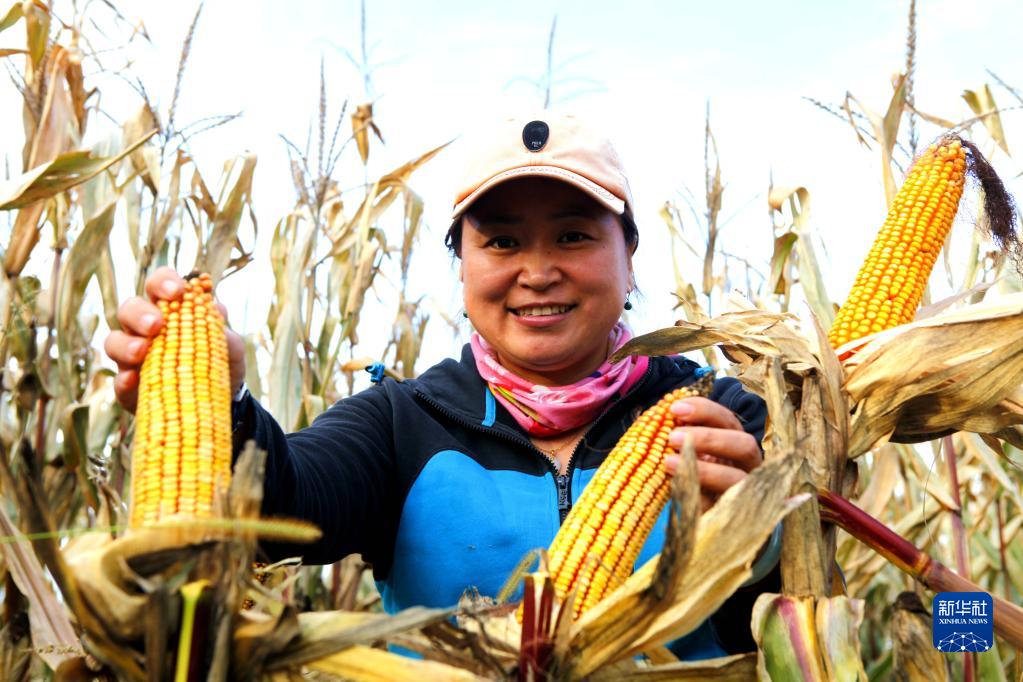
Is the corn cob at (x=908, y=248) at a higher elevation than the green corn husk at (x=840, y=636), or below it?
higher

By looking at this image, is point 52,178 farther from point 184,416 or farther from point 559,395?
point 559,395

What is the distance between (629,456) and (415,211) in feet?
10.5

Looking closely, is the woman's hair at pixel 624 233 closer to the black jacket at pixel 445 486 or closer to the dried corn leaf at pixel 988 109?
the black jacket at pixel 445 486

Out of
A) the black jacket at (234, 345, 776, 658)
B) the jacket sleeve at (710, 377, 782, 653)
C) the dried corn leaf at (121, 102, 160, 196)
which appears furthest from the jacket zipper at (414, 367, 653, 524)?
the dried corn leaf at (121, 102, 160, 196)

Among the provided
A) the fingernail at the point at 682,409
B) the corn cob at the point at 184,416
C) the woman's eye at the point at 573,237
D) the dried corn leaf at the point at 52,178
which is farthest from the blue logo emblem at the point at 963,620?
the dried corn leaf at the point at 52,178

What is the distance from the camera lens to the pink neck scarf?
2.38 metres

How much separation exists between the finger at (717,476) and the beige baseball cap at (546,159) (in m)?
0.87

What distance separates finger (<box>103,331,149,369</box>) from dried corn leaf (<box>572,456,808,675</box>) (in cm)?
87

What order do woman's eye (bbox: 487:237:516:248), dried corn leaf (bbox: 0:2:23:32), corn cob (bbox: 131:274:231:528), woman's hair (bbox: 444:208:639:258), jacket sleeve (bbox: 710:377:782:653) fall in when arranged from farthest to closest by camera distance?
dried corn leaf (bbox: 0:2:23:32)
woman's hair (bbox: 444:208:639:258)
woman's eye (bbox: 487:237:516:248)
jacket sleeve (bbox: 710:377:782:653)
corn cob (bbox: 131:274:231:528)

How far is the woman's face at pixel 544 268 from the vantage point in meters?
2.35

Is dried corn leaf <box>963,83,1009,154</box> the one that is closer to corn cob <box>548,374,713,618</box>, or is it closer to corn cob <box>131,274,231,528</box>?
corn cob <box>548,374,713,618</box>

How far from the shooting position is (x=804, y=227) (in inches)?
131

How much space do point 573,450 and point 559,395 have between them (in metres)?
0.14

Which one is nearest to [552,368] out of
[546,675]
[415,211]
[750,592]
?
[750,592]
